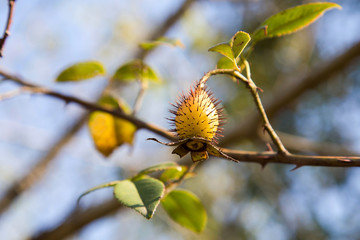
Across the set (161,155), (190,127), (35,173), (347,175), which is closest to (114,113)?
(190,127)

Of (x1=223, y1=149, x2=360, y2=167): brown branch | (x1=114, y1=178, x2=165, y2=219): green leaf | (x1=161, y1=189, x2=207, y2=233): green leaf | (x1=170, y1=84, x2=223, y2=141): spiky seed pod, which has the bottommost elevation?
(x1=161, y1=189, x2=207, y2=233): green leaf

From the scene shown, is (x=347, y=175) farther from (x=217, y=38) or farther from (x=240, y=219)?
(x=217, y=38)

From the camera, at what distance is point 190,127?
813 millimetres

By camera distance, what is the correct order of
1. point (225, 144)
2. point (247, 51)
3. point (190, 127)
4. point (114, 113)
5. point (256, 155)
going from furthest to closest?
point (225, 144) → point (114, 113) → point (247, 51) → point (256, 155) → point (190, 127)

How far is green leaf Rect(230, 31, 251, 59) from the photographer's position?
30.5 inches

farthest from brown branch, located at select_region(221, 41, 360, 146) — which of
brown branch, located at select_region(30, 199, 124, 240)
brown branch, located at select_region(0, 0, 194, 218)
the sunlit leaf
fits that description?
brown branch, located at select_region(0, 0, 194, 218)

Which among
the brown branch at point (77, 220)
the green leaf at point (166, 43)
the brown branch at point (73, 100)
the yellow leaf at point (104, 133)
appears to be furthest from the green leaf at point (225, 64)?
the brown branch at point (77, 220)

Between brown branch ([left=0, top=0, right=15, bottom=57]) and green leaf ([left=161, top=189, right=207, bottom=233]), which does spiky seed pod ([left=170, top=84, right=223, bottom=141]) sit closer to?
green leaf ([left=161, top=189, right=207, bottom=233])

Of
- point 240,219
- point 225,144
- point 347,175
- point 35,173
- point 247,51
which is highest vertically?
point 247,51

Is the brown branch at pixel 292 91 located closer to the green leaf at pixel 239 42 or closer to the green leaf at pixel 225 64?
the green leaf at pixel 225 64

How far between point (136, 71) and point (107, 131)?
296 mm

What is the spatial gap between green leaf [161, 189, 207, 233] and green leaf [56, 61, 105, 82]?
1.77 feet

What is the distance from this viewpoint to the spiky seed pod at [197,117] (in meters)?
0.81

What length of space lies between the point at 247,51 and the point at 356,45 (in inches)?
54.9
